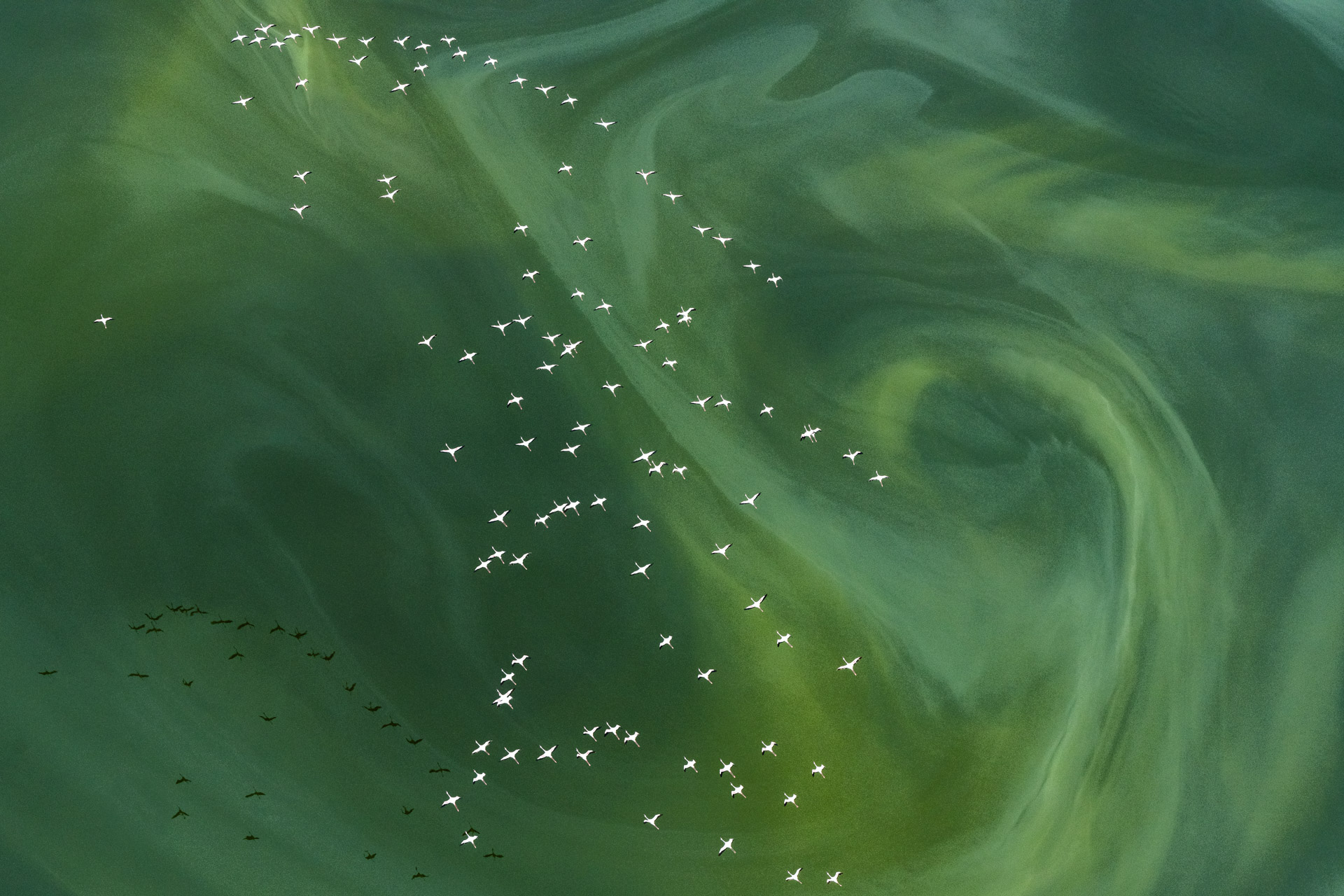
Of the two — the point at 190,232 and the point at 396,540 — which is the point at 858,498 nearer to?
the point at 396,540

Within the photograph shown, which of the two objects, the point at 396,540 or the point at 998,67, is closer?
the point at 396,540

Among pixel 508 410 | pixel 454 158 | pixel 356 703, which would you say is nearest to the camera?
pixel 356 703

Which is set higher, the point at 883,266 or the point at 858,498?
the point at 883,266

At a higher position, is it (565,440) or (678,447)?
(565,440)

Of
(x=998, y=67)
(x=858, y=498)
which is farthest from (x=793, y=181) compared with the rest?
(x=858, y=498)

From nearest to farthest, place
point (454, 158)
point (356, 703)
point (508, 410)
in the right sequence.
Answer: point (356, 703) < point (508, 410) < point (454, 158)

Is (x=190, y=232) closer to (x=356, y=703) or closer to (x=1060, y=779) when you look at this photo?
(x=356, y=703)

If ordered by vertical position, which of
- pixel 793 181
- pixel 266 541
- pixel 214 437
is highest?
pixel 214 437
